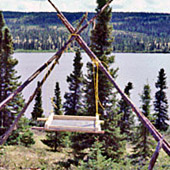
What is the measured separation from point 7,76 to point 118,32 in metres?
121

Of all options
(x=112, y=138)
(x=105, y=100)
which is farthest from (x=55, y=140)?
(x=112, y=138)

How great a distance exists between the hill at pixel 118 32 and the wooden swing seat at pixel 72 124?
45745 millimetres

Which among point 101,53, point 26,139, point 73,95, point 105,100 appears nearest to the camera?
point 101,53

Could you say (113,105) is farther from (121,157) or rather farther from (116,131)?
(121,157)

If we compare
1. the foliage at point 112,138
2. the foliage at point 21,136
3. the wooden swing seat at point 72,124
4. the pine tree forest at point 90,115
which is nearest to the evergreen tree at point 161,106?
A: the pine tree forest at point 90,115

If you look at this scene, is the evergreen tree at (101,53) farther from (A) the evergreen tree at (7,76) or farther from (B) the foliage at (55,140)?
(A) the evergreen tree at (7,76)

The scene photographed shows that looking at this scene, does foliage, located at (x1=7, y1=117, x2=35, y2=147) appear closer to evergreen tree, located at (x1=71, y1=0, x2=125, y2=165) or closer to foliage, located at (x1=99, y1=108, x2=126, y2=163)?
evergreen tree, located at (x1=71, y1=0, x2=125, y2=165)

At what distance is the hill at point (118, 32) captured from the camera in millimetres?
90812

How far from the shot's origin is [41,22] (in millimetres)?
164750

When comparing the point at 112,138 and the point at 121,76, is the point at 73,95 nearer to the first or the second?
the point at 112,138

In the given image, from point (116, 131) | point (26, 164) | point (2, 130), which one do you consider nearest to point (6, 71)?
point (2, 130)

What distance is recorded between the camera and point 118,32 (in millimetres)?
138375

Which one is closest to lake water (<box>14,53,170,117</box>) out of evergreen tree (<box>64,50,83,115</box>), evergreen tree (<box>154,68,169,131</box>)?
evergreen tree (<box>64,50,83,115</box>)

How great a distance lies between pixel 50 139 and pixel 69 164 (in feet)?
27.6
